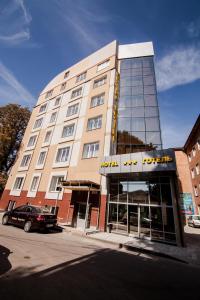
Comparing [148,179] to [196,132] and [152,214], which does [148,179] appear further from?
[196,132]

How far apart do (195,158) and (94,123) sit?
66.3 ft

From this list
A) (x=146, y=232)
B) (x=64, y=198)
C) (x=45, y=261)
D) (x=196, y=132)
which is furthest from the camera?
(x=196, y=132)

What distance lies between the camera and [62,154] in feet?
63.5

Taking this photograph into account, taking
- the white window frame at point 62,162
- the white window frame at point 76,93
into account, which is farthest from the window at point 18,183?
the white window frame at point 76,93

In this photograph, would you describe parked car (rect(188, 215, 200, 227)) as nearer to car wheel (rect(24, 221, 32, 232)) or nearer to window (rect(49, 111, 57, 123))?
car wheel (rect(24, 221, 32, 232))

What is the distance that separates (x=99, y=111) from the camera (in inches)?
719

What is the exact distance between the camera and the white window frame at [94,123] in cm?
1777

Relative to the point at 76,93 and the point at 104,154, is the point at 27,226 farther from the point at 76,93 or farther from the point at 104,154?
the point at 76,93

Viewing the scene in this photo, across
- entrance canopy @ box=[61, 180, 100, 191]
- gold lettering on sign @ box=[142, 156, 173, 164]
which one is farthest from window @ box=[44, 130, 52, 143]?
gold lettering on sign @ box=[142, 156, 173, 164]

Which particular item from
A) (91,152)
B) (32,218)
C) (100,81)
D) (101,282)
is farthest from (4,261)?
(100,81)

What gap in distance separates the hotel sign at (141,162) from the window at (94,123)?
5.38 m

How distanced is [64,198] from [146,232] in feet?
27.1

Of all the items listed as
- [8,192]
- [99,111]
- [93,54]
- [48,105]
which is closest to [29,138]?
[48,105]

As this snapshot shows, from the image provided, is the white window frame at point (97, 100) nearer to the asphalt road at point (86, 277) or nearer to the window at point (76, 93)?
the window at point (76, 93)
